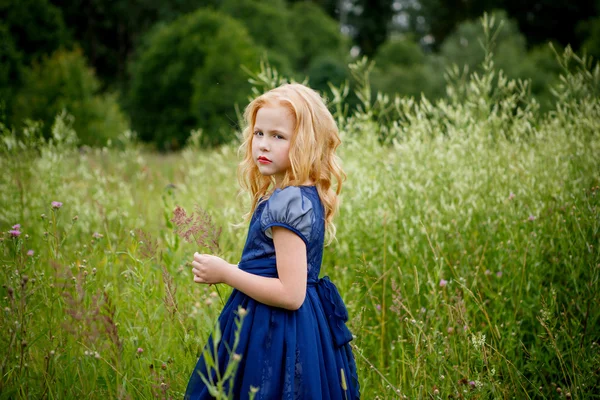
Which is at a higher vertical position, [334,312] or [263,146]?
[263,146]

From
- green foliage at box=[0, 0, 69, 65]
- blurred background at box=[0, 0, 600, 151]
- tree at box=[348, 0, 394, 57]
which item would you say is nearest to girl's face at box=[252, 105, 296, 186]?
blurred background at box=[0, 0, 600, 151]

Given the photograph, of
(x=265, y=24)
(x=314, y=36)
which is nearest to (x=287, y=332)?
(x=265, y=24)

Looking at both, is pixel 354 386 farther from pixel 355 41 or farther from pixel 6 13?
pixel 355 41

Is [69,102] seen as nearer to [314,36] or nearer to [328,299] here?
[328,299]

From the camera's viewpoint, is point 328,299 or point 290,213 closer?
point 290,213

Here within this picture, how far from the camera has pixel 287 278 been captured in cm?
153

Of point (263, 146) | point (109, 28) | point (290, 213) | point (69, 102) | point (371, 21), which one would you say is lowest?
point (69, 102)

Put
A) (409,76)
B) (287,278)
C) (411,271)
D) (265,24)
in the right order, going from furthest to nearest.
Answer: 1. (265,24)
2. (409,76)
3. (411,271)
4. (287,278)

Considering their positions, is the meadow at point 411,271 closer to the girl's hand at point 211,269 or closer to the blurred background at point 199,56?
the girl's hand at point 211,269

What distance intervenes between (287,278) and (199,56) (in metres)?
15.5

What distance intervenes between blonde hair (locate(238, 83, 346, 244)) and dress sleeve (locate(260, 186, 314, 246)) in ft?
0.33

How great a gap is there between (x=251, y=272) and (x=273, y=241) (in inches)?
5.0

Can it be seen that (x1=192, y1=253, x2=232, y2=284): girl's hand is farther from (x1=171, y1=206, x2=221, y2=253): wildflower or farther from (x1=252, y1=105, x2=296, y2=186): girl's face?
(x1=252, y1=105, x2=296, y2=186): girl's face

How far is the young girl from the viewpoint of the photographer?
152 cm
